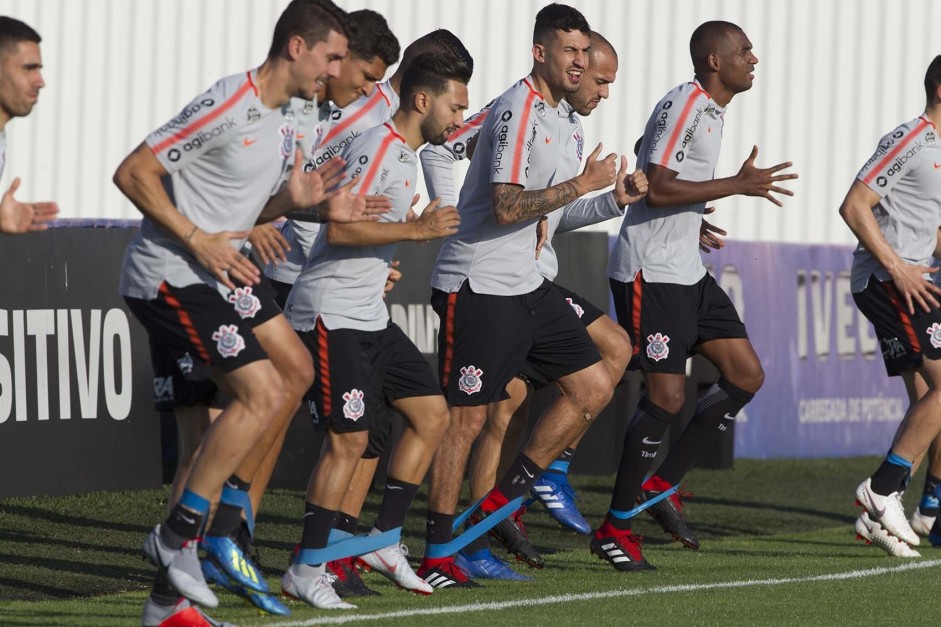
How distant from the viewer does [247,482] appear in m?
6.28

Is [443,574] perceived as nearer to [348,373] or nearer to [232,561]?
[348,373]

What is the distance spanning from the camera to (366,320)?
21.4ft

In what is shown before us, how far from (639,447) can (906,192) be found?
6.53ft

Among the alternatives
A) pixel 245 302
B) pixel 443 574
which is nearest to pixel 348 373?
pixel 245 302

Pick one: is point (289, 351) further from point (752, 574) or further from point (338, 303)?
point (752, 574)

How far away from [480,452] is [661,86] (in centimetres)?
906

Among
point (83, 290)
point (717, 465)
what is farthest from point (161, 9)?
point (717, 465)

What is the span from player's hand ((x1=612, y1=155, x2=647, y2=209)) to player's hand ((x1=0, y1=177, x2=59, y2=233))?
2.75 metres

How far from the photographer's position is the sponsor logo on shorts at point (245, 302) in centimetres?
586

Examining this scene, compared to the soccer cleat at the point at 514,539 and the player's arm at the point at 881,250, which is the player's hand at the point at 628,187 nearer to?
the player's arm at the point at 881,250

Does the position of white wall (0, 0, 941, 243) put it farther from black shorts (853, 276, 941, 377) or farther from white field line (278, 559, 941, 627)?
white field line (278, 559, 941, 627)

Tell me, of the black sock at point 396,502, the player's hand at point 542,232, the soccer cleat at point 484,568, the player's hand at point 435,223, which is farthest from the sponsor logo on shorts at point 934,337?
the player's hand at point 435,223

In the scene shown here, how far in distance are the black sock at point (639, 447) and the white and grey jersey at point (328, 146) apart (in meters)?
1.81

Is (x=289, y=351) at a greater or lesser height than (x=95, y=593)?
greater
